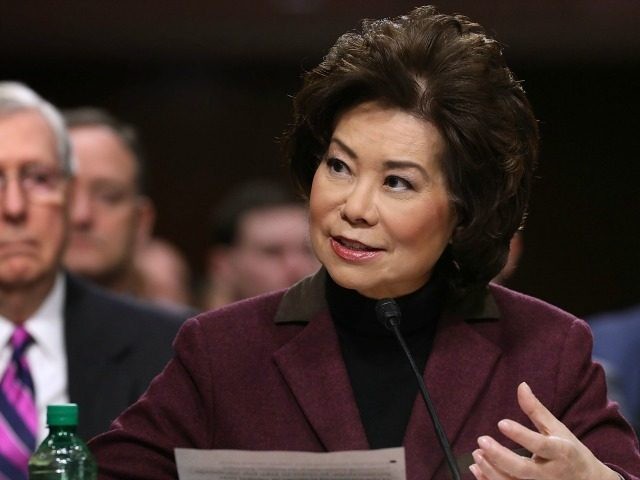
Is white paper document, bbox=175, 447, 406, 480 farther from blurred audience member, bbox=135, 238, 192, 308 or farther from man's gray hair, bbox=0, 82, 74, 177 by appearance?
blurred audience member, bbox=135, 238, 192, 308

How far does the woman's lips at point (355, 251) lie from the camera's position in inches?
89.2

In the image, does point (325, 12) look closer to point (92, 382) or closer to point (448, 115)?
point (92, 382)

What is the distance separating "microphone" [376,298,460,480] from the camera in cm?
206

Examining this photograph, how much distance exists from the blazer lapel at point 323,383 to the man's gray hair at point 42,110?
1.34m

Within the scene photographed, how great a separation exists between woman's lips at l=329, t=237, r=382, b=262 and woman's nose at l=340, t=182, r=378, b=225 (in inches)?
1.8

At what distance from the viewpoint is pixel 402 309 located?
2.41m

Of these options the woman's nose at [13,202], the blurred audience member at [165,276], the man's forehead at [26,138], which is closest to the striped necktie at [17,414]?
the woman's nose at [13,202]

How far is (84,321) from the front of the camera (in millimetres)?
3461

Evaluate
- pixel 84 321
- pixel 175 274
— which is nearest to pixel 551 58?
pixel 175 274

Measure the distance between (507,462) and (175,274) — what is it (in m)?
4.59

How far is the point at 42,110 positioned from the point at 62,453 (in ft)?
5.38

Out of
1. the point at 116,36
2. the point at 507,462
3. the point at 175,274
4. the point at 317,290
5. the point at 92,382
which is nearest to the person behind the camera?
the point at 507,462

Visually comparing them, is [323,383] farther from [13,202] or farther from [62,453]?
[13,202]

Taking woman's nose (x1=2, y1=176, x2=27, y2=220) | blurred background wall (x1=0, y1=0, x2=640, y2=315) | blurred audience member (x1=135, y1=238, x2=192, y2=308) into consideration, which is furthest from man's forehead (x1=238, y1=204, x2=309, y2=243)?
woman's nose (x1=2, y1=176, x2=27, y2=220)
